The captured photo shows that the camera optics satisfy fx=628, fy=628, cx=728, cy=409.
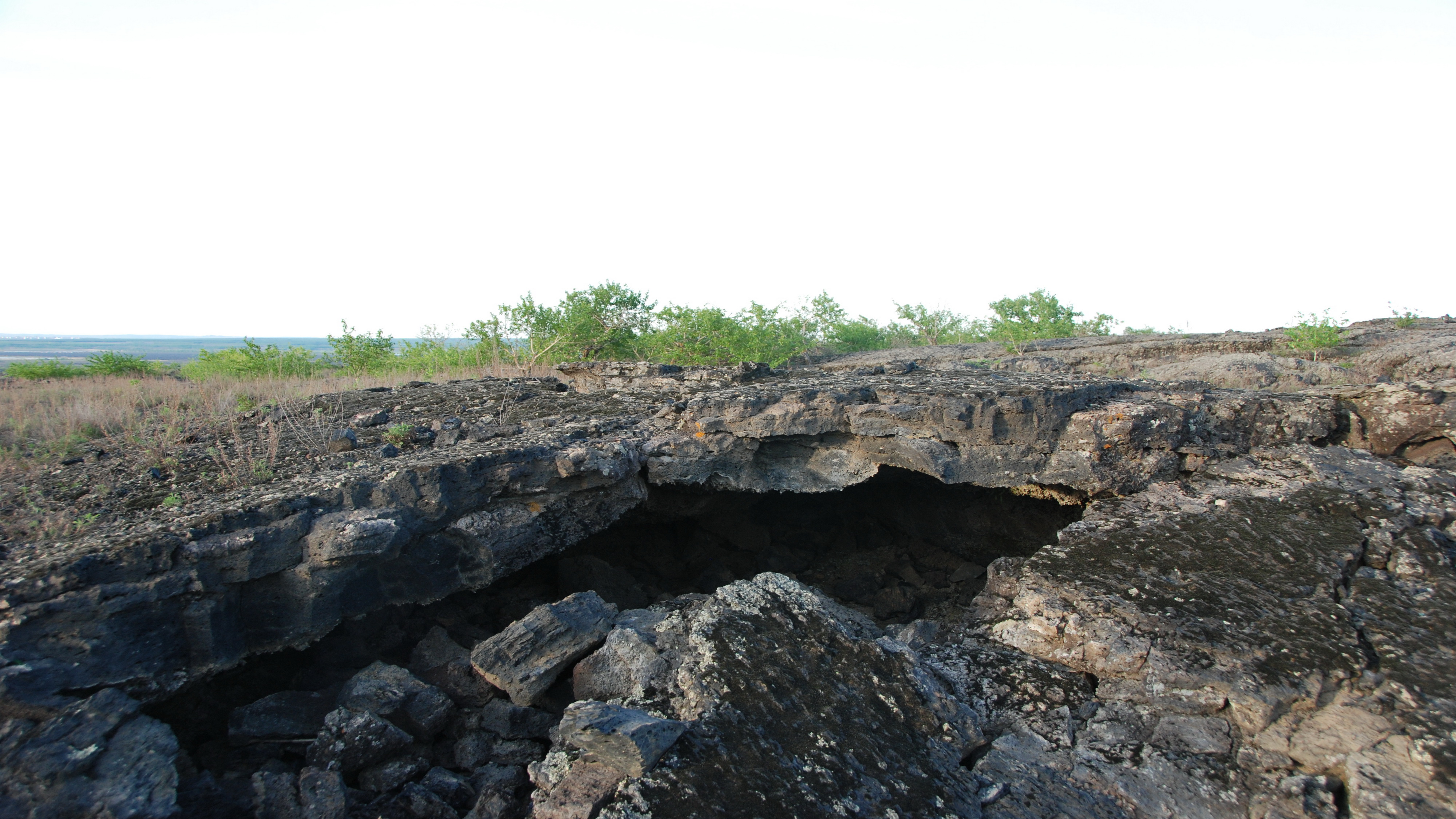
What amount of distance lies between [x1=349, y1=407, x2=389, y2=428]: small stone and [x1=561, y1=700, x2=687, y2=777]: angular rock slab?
374 centimetres

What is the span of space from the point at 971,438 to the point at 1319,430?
7.52 ft

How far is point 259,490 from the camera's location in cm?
382

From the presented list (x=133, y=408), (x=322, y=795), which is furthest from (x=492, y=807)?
(x=133, y=408)

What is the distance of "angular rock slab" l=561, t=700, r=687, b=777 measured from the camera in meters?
2.47

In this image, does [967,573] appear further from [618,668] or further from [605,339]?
[605,339]

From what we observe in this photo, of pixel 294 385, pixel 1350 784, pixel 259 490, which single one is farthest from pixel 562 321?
pixel 1350 784

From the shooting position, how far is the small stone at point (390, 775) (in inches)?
115

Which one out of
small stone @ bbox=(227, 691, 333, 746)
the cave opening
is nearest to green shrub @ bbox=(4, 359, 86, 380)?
the cave opening

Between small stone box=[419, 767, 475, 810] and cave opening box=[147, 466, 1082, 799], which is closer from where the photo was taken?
small stone box=[419, 767, 475, 810]

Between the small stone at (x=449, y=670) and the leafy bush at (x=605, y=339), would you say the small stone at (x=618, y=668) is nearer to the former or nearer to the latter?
the small stone at (x=449, y=670)

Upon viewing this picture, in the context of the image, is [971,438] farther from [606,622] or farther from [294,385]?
[294,385]

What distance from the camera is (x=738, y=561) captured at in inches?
226

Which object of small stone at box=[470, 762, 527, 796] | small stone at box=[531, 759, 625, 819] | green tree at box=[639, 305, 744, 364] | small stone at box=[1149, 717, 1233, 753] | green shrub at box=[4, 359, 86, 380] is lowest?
small stone at box=[470, 762, 527, 796]

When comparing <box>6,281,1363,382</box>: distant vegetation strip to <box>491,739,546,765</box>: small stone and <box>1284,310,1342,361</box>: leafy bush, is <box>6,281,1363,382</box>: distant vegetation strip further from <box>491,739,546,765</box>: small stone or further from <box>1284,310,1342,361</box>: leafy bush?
<box>491,739,546,765</box>: small stone
